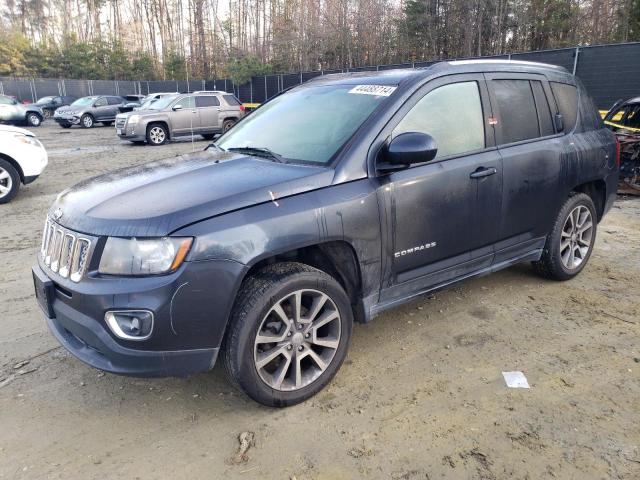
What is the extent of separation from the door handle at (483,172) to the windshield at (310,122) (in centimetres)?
81

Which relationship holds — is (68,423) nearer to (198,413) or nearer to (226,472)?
(198,413)

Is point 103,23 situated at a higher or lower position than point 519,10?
higher

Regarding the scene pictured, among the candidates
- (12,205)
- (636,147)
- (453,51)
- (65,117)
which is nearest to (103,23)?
(65,117)

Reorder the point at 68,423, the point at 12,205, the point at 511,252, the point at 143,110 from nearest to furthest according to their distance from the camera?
the point at 68,423 < the point at 511,252 < the point at 12,205 < the point at 143,110

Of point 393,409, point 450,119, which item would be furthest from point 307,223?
point 450,119

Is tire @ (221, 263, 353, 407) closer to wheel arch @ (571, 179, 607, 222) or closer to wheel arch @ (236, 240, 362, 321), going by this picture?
wheel arch @ (236, 240, 362, 321)

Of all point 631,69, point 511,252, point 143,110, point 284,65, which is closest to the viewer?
point 511,252

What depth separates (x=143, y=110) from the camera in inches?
677

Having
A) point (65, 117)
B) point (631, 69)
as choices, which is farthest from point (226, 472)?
point (65, 117)

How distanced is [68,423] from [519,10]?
29.2 metres

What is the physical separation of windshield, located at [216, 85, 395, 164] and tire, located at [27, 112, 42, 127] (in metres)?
28.1

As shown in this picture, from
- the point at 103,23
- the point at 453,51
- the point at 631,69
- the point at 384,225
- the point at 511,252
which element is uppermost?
the point at 103,23

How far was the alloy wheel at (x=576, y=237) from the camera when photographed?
174 inches

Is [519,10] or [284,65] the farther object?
[284,65]
